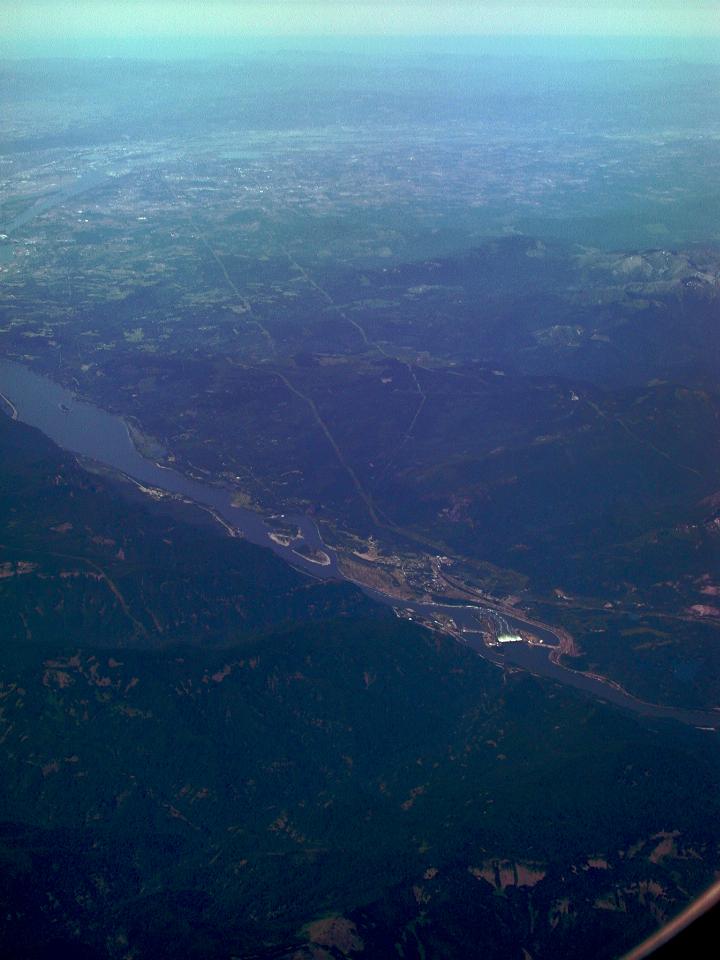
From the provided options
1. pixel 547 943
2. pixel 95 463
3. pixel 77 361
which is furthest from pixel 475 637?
pixel 77 361

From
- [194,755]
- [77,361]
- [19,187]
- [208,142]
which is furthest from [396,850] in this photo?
[208,142]

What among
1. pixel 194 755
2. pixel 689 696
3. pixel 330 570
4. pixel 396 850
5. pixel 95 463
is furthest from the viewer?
pixel 95 463

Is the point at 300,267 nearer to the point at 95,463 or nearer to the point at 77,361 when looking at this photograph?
the point at 77,361

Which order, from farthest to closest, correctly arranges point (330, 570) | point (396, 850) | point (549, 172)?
point (549, 172) < point (330, 570) < point (396, 850)

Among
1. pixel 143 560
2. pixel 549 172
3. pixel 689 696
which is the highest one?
pixel 549 172

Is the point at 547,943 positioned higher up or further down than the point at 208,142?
further down

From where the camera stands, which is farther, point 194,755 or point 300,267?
point 300,267
